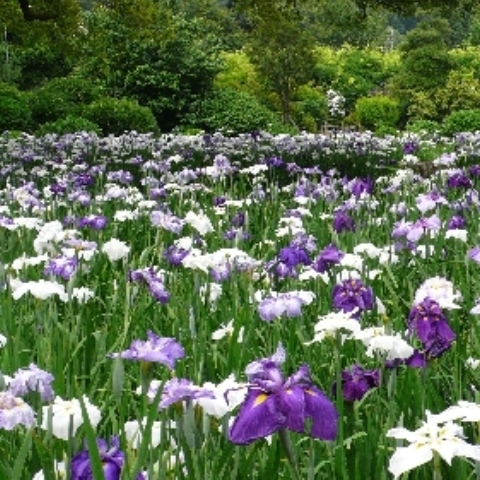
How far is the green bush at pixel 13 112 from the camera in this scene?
20.8 m

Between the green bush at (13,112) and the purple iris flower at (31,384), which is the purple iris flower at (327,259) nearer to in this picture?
the purple iris flower at (31,384)

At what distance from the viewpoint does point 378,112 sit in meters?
38.9

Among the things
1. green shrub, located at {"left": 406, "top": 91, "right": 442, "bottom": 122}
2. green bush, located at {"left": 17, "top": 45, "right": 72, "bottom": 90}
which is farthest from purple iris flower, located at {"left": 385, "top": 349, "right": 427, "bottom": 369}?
green bush, located at {"left": 17, "top": 45, "right": 72, "bottom": 90}

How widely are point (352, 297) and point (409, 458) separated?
1260mm

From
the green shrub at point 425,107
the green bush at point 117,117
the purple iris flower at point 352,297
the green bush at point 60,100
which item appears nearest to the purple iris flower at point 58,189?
the purple iris flower at point 352,297

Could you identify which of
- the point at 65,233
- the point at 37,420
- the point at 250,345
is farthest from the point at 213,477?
the point at 65,233

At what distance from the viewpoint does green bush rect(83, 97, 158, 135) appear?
20.6 meters

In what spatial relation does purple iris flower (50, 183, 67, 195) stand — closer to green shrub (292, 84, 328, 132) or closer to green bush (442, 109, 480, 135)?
green bush (442, 109, 480, 135)

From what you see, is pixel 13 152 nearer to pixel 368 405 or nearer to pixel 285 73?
pixel 368 405

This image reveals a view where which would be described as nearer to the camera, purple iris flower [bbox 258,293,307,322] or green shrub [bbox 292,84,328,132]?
purple iris flower [bbox 258,293,307,322]

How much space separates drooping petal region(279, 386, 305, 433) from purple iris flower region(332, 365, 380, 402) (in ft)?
1.94

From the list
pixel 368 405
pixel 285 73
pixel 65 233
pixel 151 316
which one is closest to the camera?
pixel 368 405

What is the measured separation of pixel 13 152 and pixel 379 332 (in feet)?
34.6

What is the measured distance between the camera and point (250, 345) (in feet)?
9.23
